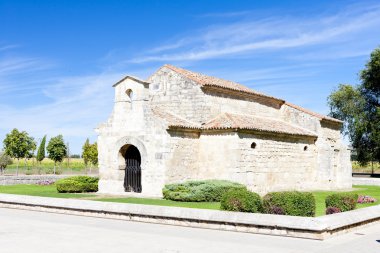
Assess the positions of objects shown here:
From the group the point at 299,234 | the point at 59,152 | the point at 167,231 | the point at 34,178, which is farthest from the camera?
the point at 59,152

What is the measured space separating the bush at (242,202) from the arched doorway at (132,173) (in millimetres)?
11612

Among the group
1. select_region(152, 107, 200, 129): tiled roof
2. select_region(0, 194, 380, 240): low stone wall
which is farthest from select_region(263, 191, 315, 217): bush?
select_region(152, 107, 200, 129): tiled roof

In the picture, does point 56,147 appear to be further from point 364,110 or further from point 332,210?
point 332,210

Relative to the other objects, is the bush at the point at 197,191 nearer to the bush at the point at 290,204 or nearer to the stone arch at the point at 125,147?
the stone arch at the point at 125,147

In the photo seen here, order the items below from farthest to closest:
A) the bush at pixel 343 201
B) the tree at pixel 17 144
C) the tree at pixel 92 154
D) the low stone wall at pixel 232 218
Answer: the tree at pixel 92 154, the tree at pixel 17 144, the bush at pixel 343 201, the low stone wall at pixel 232 218

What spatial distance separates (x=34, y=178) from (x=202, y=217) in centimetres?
2851

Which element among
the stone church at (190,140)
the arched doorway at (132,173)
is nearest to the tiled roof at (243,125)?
the stone church at (190,140)

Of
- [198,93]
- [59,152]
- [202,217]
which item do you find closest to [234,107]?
[198,93]

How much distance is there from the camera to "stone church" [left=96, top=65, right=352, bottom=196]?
23.1 m

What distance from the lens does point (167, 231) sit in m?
12.5

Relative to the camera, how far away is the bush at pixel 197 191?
2006 cm

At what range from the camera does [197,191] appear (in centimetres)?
2012

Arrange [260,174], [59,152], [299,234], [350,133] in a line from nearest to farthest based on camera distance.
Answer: [299,234], [260,174], [350,133], [59,152]

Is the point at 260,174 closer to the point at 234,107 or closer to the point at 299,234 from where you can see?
the point at 234,107
